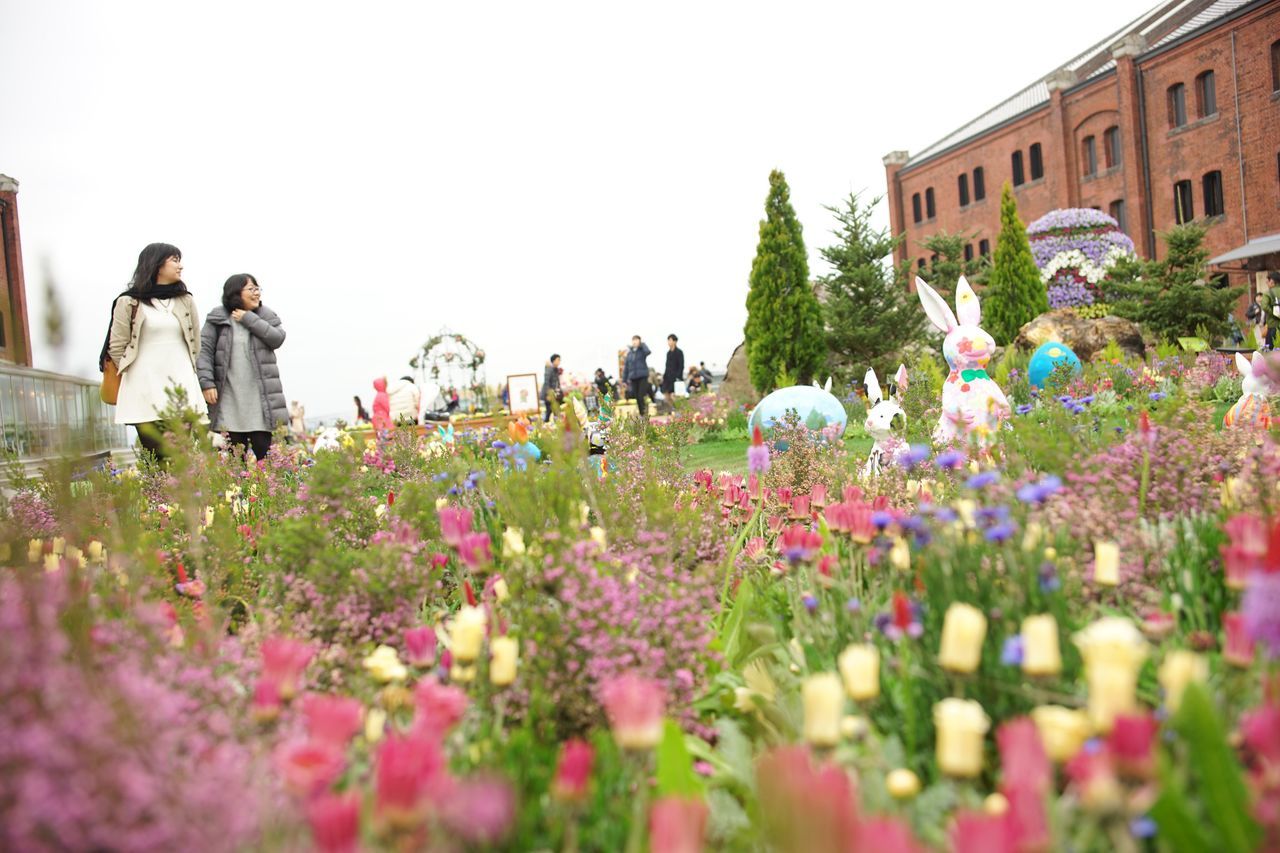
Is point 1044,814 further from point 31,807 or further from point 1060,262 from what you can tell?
point 1060,262

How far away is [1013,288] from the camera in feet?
71.2

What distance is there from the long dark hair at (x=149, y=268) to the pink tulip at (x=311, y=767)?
581 centimetres

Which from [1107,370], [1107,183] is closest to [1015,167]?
[1107,183]

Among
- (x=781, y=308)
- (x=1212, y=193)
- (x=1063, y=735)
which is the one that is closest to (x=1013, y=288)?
(x=781, y=308)

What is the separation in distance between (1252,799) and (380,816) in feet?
3.62

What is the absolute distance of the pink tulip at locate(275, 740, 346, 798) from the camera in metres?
1.29

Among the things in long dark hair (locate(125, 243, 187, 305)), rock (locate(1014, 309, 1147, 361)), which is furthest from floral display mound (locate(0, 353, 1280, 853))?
rock (locate(1014, 309, 1147, 361))

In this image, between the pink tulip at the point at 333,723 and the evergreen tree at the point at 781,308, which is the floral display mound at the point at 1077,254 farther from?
the pink tulip at the point at 333,723

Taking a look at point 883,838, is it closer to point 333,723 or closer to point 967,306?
point 333,723

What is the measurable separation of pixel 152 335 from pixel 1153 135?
104 ft

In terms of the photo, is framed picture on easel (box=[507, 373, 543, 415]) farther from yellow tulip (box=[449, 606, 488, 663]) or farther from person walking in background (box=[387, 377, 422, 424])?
yellow tulip (box=[449, 606, 488, 663])

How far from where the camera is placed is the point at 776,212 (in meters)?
19.6

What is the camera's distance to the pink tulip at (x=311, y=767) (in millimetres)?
1285

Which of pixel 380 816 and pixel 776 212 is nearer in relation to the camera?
pixel 380 816
